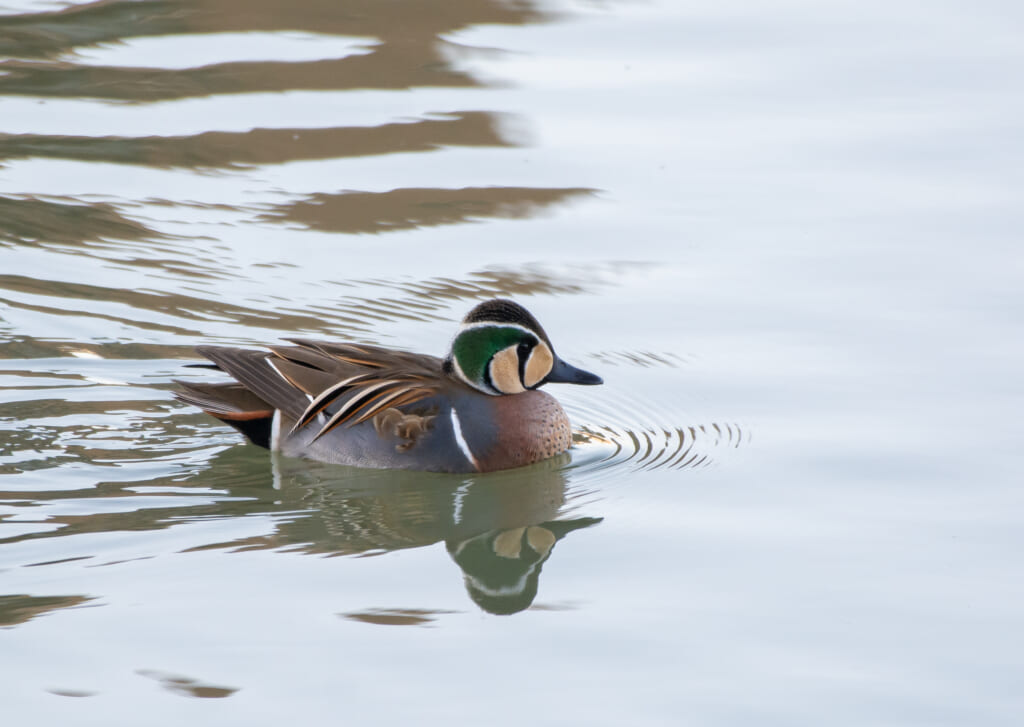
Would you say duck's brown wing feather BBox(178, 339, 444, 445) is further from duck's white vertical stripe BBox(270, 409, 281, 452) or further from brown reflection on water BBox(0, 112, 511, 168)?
brown reflection on water BBox(0, 112, 511, 168)

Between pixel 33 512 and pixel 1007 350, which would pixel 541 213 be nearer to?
pixel 1007 350

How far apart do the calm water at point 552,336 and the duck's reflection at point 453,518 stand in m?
0.03

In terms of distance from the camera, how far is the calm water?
19.7ft

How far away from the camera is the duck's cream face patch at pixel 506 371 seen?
326 inches

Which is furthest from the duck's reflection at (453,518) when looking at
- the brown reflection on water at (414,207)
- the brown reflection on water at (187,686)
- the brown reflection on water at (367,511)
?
the brown reflection on water at (414,207)

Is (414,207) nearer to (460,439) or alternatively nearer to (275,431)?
(275,431)

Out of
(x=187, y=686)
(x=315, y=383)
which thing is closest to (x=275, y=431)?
(x=315, y=383)

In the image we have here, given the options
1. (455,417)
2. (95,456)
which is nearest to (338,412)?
(455,417)

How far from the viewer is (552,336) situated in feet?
31.6

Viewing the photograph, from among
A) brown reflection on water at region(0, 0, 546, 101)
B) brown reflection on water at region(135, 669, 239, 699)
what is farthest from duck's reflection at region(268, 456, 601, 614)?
brown reflection on water at region(0, 0, 546, 101)

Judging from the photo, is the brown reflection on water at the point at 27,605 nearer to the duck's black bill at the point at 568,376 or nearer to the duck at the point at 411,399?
the duck at the point at 411,399

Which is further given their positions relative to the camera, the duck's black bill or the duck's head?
the duck's black bill

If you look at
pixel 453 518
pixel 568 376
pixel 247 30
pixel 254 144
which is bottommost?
pixel 453 518

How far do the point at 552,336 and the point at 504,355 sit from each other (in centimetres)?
139
